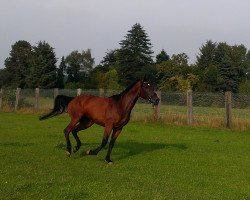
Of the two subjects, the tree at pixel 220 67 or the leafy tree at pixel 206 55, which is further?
the leafy tree at pixel 206 55

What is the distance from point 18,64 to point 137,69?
21713mm

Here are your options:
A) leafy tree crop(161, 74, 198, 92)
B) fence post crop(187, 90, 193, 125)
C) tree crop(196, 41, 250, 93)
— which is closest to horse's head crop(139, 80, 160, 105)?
fence post crop(187, 90, 193, 125)

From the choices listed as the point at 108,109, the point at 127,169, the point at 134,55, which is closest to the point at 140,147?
the point at 108,109

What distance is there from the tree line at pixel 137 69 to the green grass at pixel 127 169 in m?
42.5

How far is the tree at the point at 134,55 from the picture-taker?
84.2m

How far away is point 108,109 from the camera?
1185 centimetres

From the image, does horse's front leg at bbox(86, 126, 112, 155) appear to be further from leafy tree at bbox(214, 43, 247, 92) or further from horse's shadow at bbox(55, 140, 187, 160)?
leafy tree at bbox(214, 43, 247, 92)

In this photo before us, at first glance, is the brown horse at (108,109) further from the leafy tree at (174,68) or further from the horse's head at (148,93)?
the leafy tree at (174,68)

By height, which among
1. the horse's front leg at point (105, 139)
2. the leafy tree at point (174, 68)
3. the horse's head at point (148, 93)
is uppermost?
the leafy tree at point (174, 68)

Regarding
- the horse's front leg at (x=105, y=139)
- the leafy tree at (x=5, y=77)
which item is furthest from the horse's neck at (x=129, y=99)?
the leafy tree at (x=5, y=77)

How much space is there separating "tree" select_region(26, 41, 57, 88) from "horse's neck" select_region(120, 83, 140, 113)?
2298 inches

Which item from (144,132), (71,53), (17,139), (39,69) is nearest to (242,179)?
(17,139)

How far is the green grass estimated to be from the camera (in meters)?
7.80

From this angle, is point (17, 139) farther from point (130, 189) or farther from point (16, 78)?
point (16, 78)
